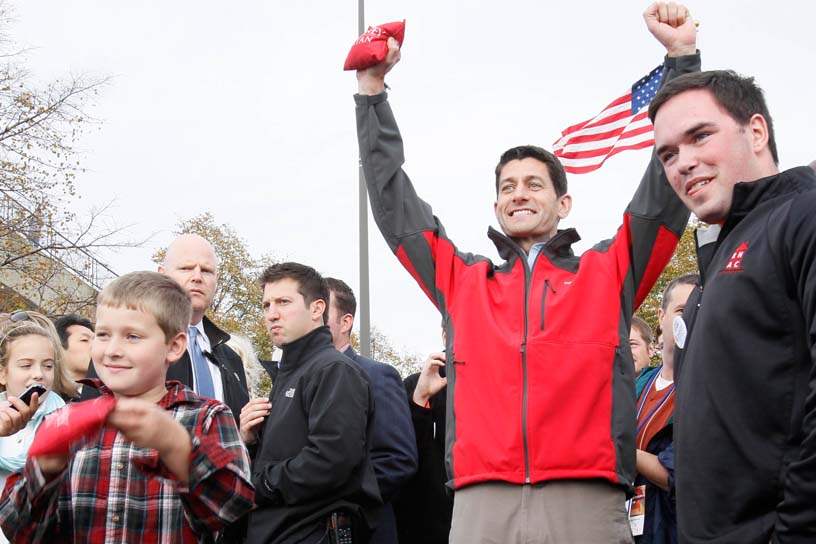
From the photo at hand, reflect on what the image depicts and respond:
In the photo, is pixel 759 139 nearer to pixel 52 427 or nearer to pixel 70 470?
pixel 52 427

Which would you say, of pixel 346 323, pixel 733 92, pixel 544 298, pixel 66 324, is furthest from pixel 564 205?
pixel 66 324

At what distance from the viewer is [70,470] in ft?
10.6

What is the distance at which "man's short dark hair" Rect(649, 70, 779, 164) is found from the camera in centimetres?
289

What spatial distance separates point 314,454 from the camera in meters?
4.64

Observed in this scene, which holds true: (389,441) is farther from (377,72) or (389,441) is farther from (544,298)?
(377,72)

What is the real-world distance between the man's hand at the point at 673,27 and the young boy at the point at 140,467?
7.38 ft

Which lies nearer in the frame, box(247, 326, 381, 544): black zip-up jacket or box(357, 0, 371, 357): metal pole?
box(247, 326, 381, 544): black zip-up jacket

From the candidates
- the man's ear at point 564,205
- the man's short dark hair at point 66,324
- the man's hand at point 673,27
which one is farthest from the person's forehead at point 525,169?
the man's short dark hair at point 66,324

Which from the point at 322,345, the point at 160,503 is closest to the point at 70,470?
the point at 160,503

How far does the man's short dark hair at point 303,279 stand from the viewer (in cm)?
547

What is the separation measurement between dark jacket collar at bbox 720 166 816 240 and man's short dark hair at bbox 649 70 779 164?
23 centimetres

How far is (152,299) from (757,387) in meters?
2.08

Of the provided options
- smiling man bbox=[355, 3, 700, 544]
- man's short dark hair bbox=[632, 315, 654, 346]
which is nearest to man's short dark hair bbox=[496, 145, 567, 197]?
smiling man bbox=[355, 3, 700, 544]

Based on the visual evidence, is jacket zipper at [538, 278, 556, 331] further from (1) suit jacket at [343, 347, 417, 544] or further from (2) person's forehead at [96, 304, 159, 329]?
(1) suit jacket at [343, 347, 417, 544]
